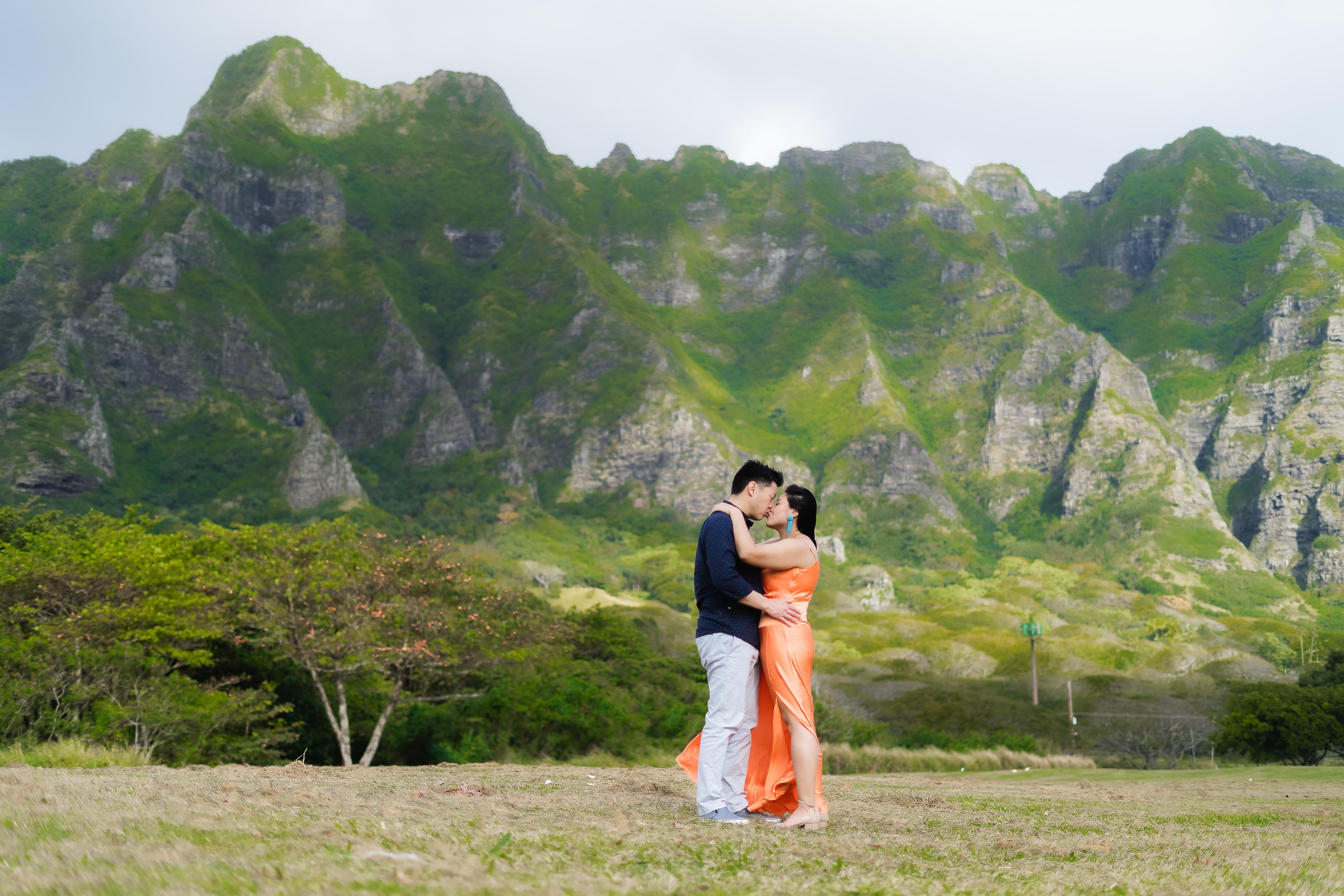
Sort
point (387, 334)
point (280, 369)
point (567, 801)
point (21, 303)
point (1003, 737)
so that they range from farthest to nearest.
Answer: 1. point (387, 334)
2. point (280, 369)
3. point (21, 303)
4. point (1003, 737)
5. point (567, 801)

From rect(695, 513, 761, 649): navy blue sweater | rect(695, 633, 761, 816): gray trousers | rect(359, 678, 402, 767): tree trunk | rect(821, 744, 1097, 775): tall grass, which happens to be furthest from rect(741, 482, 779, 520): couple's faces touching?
rect(821, 744, 1097, 775): tall grass

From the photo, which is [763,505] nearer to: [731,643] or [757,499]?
[757,499]

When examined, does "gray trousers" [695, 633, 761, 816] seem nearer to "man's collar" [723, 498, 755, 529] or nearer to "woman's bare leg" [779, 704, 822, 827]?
"woman's bare leg" [779, 704, 822, 827]

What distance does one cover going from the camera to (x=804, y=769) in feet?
20.7

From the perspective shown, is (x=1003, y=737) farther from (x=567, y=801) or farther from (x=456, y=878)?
(x=456, y=878)

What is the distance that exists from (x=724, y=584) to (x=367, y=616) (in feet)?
58.9

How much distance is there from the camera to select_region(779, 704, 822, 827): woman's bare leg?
240 inches

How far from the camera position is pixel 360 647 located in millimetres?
21828

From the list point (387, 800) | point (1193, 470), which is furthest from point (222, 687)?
point (1193, 470)

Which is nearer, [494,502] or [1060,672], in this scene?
[1060,672]

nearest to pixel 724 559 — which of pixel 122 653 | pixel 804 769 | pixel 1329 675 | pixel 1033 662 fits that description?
pixel 804 769

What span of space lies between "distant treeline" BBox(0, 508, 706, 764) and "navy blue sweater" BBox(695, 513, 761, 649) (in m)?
11.0

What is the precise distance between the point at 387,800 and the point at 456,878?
11.0 feet

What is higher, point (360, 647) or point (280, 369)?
point (280, 369)
